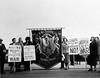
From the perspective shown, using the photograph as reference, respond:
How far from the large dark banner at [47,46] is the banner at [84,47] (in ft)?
3.07

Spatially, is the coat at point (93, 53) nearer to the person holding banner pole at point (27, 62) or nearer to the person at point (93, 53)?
the person at point (93, 53)

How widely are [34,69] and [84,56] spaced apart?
2235 mm

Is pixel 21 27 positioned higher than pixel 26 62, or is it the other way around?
pixel 21 27

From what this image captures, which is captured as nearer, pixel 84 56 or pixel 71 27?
pixel 84 56

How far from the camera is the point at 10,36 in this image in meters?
12.1

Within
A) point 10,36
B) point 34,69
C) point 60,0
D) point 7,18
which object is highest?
point 60,0

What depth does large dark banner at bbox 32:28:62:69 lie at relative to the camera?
1152cm

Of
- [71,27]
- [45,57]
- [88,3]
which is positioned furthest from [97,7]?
[45,57]

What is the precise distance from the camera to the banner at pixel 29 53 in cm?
1066

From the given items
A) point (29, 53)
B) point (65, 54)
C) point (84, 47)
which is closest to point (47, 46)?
point (65, 54)

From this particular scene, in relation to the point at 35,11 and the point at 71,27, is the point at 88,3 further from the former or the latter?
the point at 35,11

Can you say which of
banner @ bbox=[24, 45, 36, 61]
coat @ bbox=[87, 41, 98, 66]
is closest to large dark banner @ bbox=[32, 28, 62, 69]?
banner @ bbox=[24, 45, 36, 61]

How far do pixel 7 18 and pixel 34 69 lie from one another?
2630mm

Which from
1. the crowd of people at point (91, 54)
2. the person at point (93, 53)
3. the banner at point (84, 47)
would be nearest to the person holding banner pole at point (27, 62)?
the crowd of people at point (91, 54)
